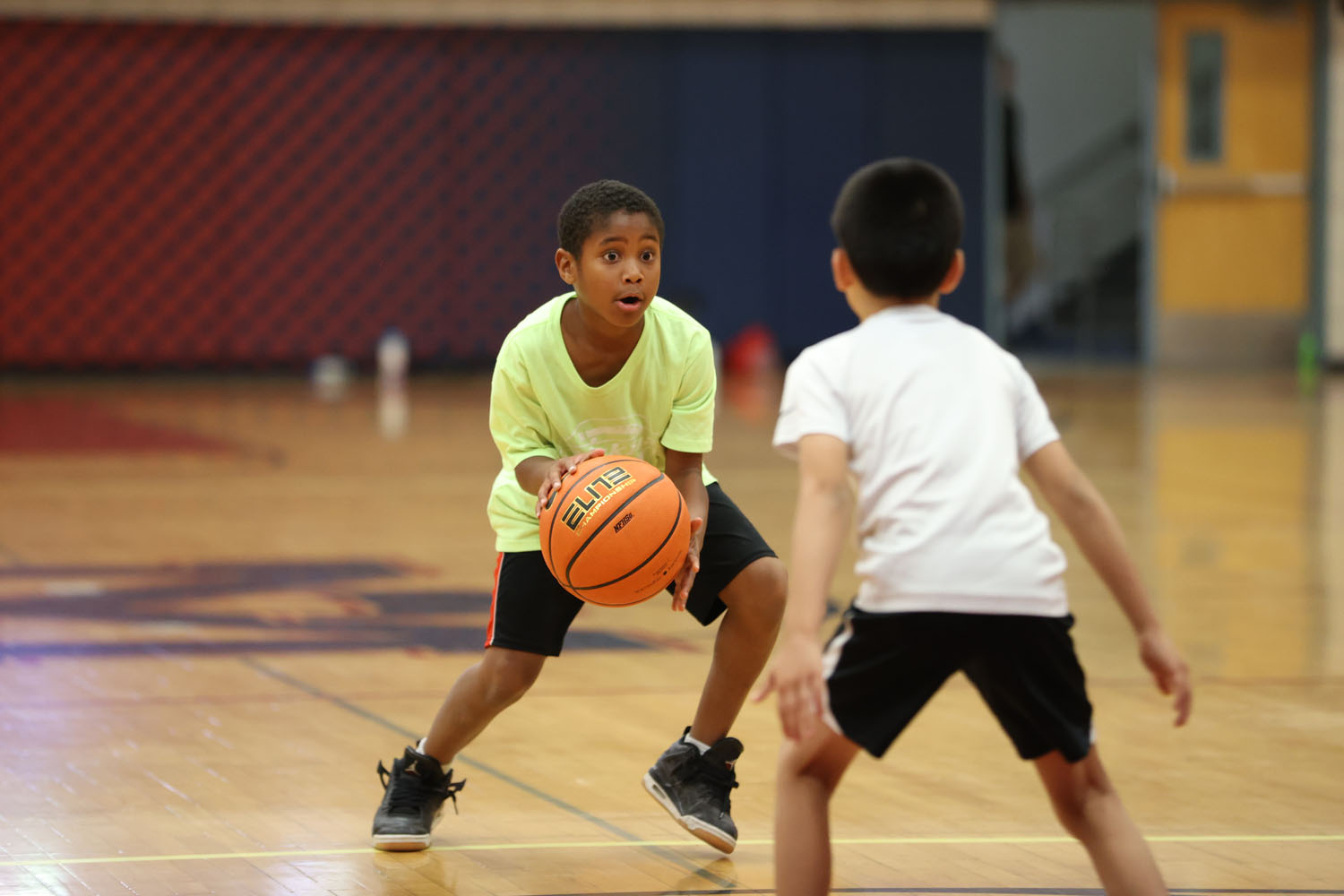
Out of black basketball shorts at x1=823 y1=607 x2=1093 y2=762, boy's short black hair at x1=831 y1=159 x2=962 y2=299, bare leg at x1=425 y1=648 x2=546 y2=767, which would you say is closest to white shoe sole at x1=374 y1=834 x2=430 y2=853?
bare leg at x1=425 y1=648 x2=546 y2=767

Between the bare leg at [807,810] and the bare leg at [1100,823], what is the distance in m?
0.26

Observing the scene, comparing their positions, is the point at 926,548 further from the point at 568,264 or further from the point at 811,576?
the point at 568,264

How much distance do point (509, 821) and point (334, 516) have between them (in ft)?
13.8

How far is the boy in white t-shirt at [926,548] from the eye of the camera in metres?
1.96

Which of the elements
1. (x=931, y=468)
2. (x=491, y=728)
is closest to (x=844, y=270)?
(x=931, y=468)

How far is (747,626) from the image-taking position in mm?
2807

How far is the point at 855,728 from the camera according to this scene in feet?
6.58

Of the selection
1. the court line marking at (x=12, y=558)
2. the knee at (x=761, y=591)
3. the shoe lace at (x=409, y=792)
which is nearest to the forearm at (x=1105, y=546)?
the knee at (x=761, y=591)

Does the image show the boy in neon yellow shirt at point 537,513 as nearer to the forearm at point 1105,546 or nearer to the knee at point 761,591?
the knee at point 761,591

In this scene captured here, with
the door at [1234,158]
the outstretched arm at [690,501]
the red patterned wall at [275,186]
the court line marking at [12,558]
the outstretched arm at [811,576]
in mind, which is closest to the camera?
the outstretched arm at [811,576]

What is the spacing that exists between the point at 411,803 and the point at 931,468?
126 centimetres

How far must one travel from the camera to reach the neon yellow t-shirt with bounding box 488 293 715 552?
9.04ft

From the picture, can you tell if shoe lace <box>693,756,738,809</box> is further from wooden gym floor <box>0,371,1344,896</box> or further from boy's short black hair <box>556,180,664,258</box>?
boy's short black hair <box>556,180,664,258</box>

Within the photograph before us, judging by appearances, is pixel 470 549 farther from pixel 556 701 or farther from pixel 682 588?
pixel 682 588
